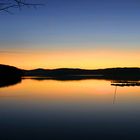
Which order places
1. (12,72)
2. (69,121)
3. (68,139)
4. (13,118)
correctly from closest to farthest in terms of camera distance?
(68,139)
(69,121)
(13,118)
(12,72)

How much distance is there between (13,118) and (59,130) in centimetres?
555

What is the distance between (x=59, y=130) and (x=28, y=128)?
1.79m

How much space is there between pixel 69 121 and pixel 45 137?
187 inches

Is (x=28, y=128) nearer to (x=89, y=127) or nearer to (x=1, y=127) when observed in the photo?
(x=1, y=127)

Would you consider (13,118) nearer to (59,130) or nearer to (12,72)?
(59,130)

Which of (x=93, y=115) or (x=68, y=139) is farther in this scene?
(x=93, y=115)

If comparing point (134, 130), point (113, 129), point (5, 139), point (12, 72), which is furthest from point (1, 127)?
point (12, 72)

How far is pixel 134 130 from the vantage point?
16672 millimetres

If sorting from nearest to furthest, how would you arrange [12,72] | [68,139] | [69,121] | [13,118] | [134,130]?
[68,139], [134,130], [69,121], [13,118], [12,72]

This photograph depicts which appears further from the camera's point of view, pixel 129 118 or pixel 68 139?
pixel 129 118

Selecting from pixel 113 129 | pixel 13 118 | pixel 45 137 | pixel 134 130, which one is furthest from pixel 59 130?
pixel 13 118

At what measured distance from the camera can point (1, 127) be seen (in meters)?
17.7

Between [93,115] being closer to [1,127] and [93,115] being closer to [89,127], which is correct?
[89,127]

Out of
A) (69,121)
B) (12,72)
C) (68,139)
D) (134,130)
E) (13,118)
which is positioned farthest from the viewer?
(12,72)
